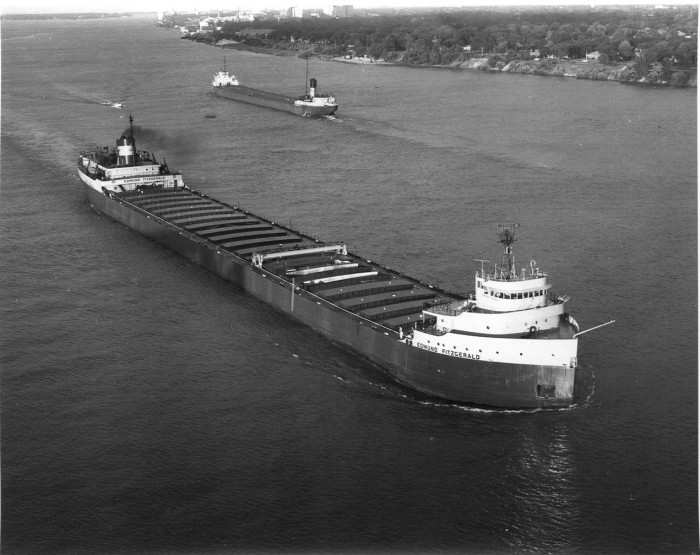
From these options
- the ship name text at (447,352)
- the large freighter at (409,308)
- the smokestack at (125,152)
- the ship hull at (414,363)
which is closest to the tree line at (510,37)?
the smokestack at (125,152)

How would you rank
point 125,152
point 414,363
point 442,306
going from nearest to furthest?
point 414,363, point 442,306, point 125,152

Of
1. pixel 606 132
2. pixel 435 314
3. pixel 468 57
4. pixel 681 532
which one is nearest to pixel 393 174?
pixel 606 132

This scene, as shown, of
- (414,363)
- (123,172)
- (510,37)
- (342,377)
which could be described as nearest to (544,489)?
(414,363)

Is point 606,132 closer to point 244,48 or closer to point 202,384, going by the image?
point 202,384

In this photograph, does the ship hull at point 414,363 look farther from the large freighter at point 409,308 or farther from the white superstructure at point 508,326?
the white superstructure at point 508,326

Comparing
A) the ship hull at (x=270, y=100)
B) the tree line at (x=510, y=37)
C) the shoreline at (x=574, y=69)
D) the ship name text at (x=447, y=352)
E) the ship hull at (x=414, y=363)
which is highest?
the tree line at (x=510, y=37)

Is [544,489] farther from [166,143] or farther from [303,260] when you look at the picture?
[166,143]
